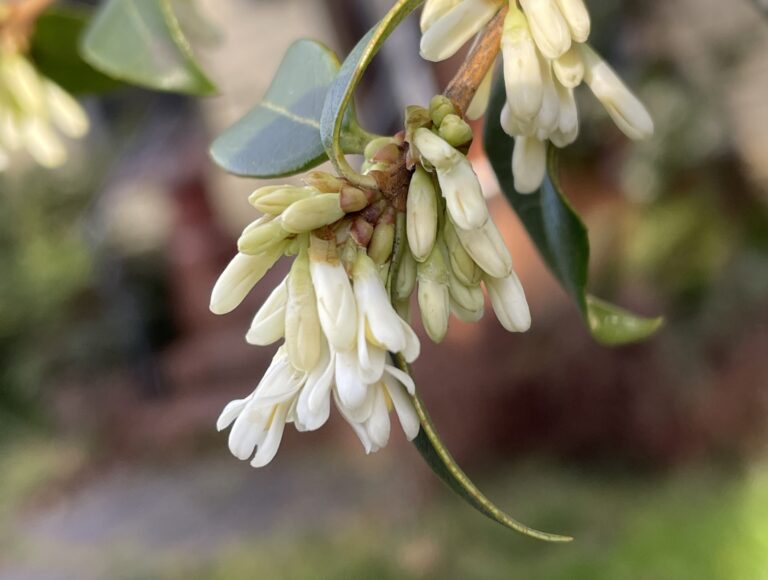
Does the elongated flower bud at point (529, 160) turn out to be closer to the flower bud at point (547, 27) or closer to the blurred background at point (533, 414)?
the flower bud at point (547, 27)

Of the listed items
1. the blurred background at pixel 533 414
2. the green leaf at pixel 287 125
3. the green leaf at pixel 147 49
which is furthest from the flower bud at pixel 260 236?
the blurred background at pixel 533 414

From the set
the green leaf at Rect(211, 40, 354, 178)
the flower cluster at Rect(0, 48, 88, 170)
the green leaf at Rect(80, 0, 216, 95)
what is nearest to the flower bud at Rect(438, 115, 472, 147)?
the green leaf at Rect(211, 40, 354, 178)

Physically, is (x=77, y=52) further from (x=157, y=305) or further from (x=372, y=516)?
(x=157, y=305)

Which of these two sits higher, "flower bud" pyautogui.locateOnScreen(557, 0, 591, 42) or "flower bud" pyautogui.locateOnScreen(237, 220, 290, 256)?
"flower bud" pyautogui.locateOnScreen(237, 220, 290, 256)

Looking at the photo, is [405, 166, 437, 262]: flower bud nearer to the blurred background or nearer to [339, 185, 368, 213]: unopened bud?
[339, 185, 368, 213]: unopened bud

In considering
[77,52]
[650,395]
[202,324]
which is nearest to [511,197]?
[77,52]
